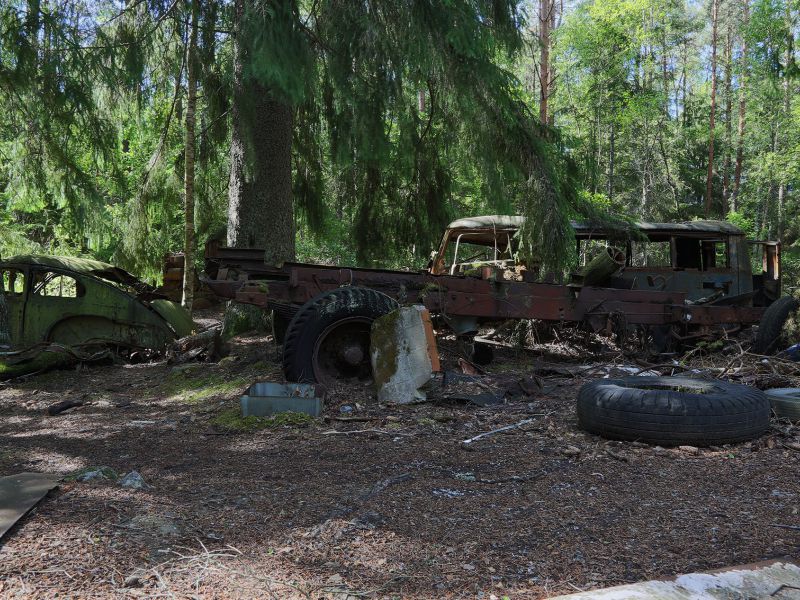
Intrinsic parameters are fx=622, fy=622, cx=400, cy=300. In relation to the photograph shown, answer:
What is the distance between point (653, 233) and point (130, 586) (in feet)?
27.9

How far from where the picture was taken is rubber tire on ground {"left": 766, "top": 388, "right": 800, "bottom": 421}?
4588 mm

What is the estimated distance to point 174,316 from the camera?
Answer: 28.8 feet

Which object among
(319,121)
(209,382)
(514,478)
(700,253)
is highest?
(319,121)

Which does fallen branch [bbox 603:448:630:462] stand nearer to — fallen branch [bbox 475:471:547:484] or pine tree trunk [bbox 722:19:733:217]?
fallen branch [bbox 475:471:547:484]

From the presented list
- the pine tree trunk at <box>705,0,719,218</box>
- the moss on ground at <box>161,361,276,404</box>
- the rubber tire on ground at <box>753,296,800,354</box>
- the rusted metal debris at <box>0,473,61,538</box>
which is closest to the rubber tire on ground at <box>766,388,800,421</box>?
the rubber tire on ground at <box>753,296,800,354</box>

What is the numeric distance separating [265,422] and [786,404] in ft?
12.9

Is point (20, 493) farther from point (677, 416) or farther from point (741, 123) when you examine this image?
point (741, 123)

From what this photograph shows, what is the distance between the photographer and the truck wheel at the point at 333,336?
17.9 ft

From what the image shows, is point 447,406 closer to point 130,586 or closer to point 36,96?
point 130,586

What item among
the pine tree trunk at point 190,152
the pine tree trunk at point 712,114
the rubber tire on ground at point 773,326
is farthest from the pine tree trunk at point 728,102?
the pine tree trunk at point 190,152

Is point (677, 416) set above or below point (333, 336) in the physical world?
below

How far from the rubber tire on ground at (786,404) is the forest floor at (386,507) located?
11.5 inches

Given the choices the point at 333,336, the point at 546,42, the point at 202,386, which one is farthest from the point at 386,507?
the point at 546,42

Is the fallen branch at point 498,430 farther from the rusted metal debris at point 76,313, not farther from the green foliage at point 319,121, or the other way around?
the rusted metal debris at point 76,313
